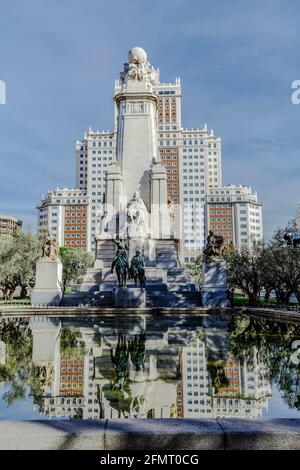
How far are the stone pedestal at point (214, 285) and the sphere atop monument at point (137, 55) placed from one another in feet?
67.2

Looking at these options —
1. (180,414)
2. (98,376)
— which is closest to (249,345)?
(98,376)

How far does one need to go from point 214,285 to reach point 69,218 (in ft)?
379

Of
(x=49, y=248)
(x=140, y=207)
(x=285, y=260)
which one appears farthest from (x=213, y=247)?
(x=49, y=248)

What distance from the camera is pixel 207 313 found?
76.3ft

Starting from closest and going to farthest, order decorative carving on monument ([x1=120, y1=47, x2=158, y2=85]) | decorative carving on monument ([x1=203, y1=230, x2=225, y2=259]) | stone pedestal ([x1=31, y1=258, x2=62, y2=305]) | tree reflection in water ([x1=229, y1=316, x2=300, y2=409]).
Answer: tree reflection in water ([x1=229, y1=316, x2=300, y2=409]) → stone pedestal ([x1=31, y1=258, x2=62, y2=305]) → decorative carving on monument ([x1=203, y1=230, x2=225, y2=259]) → decorative carving on monument ([x1=120, y1=47, x2=158, y2=85])

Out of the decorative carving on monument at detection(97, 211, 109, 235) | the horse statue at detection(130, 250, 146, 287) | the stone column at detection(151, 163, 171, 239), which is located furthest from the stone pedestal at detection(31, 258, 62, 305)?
the stone column at detection(151, 163, 171, 239)

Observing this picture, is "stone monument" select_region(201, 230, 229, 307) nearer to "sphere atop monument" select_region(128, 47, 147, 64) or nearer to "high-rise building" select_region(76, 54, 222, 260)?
"sphere atop monument" select_region(128, 47, 147, 64)

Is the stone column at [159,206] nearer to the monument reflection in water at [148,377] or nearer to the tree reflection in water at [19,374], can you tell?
the monument reflection in water at [148,377]

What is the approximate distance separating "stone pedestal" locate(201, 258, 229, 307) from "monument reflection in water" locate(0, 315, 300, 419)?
13711mm

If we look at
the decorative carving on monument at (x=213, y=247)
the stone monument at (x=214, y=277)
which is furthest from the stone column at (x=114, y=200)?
the stone monument at (x=214, y=277)

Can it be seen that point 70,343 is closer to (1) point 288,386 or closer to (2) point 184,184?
(1) point 288,386

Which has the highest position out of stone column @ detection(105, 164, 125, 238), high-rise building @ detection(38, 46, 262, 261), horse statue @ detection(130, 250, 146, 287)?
high-rise building @ detection(38, 46, 262, 261)

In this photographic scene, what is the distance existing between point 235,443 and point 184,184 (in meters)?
134

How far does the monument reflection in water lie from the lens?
18.5 ft
